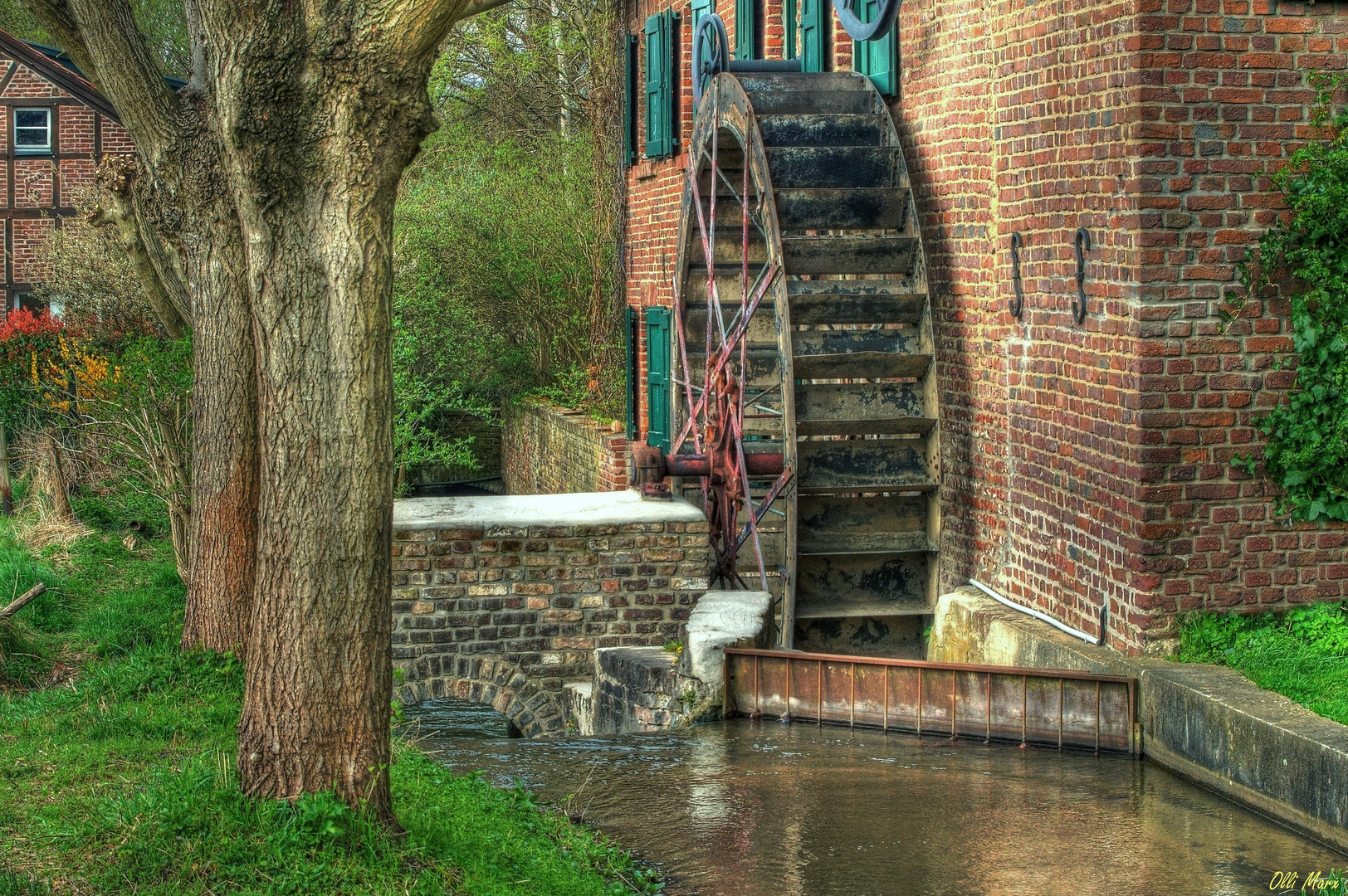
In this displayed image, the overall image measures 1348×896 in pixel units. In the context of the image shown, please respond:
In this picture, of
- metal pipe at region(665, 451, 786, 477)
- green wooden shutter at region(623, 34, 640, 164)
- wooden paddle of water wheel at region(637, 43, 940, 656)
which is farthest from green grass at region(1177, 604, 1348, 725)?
green wooden shutter at region(623, 34, 640, 164)

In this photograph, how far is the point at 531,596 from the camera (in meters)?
8.75

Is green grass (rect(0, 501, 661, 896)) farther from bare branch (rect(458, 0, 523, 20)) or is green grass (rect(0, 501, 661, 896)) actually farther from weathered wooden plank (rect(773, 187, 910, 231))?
weathered wooden plank (rect(773, 187, 910, 231))

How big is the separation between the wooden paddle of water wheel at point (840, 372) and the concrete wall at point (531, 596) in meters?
0.56

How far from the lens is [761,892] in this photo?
4.51 m

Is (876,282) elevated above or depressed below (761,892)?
above

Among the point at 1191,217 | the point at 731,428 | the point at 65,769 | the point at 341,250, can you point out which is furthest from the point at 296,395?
the point at 731,428

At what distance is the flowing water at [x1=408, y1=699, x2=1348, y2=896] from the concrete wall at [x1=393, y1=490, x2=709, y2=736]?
1.94 meters

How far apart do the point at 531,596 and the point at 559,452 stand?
932 centimetres

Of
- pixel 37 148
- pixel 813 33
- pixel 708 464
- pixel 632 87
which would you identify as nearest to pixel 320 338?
pixel 708 464

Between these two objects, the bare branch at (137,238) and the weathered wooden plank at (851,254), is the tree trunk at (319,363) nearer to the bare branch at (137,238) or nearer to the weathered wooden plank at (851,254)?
the bare branch at (137,238)

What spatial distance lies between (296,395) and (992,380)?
492cm

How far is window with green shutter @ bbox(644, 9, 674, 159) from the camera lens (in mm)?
13781

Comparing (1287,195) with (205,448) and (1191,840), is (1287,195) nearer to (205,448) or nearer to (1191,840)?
(1191,840)

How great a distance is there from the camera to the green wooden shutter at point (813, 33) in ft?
34.9
